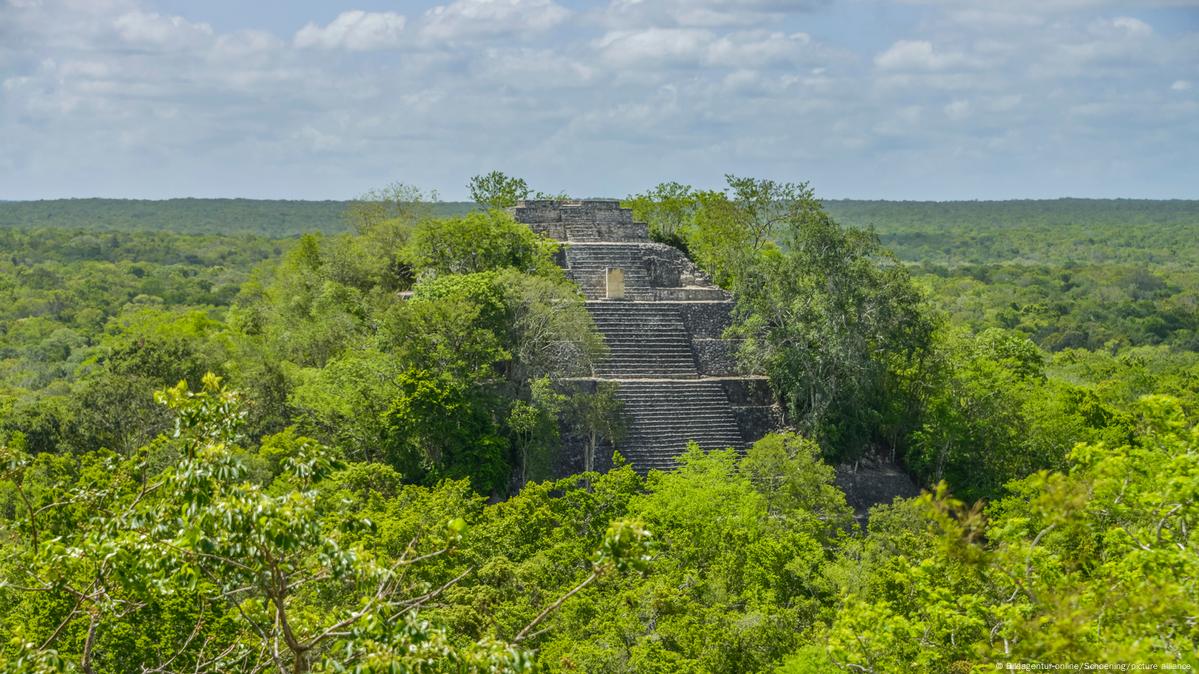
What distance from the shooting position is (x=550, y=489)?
48.8 ft

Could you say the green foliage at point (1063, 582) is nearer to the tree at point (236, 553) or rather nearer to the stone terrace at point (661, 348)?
the tree at point (236, 553)

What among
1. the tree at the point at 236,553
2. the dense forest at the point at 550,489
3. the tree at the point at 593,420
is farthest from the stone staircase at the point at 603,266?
the tree at the point at 236,553

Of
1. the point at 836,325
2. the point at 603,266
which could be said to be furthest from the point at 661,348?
the point at 836,325

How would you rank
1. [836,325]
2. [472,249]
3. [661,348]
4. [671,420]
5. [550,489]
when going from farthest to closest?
[472,249] < [661,348] < [671,420] < [836,325] < [550,489]

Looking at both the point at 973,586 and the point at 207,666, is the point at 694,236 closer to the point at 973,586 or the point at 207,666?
the point at 973,586

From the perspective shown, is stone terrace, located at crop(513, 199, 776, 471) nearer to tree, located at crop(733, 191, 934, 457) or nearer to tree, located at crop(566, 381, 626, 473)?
tree, located at crop(566, 381, 626, 473)

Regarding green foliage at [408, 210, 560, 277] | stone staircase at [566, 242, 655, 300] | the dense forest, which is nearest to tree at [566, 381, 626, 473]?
the dense forest

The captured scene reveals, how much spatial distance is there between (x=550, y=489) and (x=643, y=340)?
6509 mm

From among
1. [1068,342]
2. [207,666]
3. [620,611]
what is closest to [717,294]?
[620,611]

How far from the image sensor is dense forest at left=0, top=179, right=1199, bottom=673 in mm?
5883

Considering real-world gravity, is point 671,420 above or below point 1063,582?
below

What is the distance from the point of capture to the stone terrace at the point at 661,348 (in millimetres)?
19344

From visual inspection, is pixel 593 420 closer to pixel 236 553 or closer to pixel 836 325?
pixel 836 325

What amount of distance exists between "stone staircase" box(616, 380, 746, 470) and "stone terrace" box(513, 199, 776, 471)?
0.01 meters
